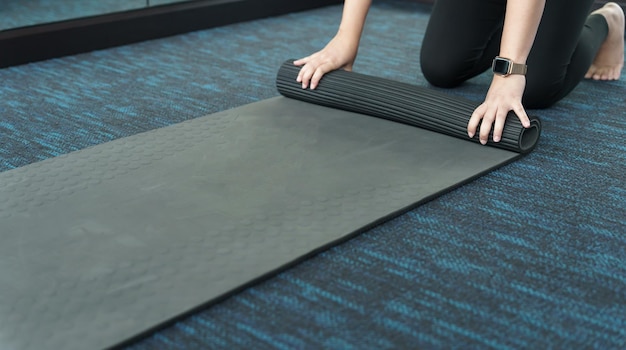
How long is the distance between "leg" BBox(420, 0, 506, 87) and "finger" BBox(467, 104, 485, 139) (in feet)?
1.65

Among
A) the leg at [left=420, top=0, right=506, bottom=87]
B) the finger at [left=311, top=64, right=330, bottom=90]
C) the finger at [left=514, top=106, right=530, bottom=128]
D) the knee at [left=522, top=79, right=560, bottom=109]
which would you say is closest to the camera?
the finger at [left=514, top=106, right=530, bottom=128]

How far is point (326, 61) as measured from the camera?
176cm

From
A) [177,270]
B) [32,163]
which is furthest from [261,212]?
[32,163]

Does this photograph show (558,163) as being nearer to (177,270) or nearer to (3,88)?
(177,270)

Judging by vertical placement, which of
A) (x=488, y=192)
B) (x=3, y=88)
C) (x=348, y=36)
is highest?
(x=348, y=36)

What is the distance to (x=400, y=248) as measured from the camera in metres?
1.13

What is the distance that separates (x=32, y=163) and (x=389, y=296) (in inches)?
29.8

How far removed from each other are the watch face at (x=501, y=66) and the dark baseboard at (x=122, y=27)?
1352mm

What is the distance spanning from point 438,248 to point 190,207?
0.40 metres

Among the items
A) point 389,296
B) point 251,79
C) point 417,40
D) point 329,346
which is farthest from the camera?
point 417,40

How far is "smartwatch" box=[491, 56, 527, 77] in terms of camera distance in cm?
153

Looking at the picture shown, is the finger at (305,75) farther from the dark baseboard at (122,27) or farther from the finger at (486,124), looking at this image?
the dark baseboard at (122,27)

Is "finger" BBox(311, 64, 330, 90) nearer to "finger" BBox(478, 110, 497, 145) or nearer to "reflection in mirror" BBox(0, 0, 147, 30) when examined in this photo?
"finger" BBox(478, 110, 497, 145)

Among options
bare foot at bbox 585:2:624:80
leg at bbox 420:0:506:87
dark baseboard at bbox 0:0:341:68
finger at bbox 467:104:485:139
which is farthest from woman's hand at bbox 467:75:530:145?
dark baseboard at bbox 0:0:341:68
